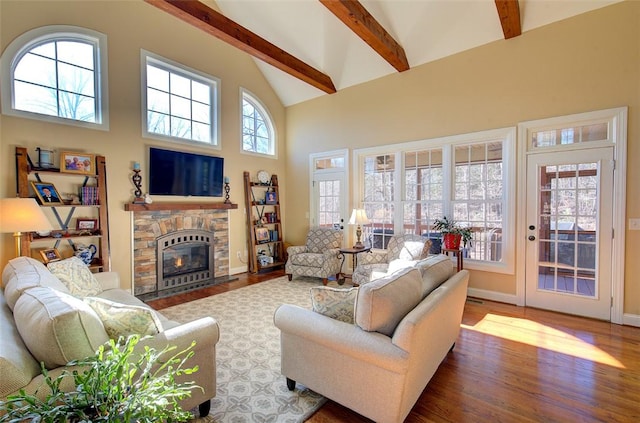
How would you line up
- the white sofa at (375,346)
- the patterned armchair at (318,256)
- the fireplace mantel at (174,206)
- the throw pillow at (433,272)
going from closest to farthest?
the white sofa at (375,346) < the throw pillow at (433,272) < the fireplace mantel at (174,206) < the patterned armchair at (318,256)

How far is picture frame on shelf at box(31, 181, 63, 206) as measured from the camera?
3.47 metres

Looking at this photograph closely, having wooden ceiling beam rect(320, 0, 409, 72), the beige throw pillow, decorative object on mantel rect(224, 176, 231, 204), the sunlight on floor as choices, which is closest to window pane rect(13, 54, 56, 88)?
decorative object on mantel rect(224, 176, 231, 204)

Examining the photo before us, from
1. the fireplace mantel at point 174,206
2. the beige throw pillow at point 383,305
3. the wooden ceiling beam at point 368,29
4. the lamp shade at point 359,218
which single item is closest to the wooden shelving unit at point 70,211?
the fireplace mantel at point 174,206

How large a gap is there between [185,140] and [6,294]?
3.49 m

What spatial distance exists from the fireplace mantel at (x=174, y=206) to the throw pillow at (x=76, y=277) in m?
1.50

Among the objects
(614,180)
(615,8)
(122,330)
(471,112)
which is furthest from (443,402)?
(615,8)

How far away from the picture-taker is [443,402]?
2039 mm

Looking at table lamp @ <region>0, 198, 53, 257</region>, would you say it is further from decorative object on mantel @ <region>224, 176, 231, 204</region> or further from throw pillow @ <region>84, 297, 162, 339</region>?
decorative object on mantel @ <region>224, 176, 231, 204</region>

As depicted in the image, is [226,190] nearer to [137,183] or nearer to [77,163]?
[137,183]

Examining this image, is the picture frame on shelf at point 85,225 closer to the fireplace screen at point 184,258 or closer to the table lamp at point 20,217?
the fireplace screen at point 184,258

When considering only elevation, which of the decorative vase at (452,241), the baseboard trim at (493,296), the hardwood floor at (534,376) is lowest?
the hardwood floor at (534,376)

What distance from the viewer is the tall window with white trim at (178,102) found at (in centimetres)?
462

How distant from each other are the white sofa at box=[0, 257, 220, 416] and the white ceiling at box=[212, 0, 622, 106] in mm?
4642

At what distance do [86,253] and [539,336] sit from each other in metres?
5.35
